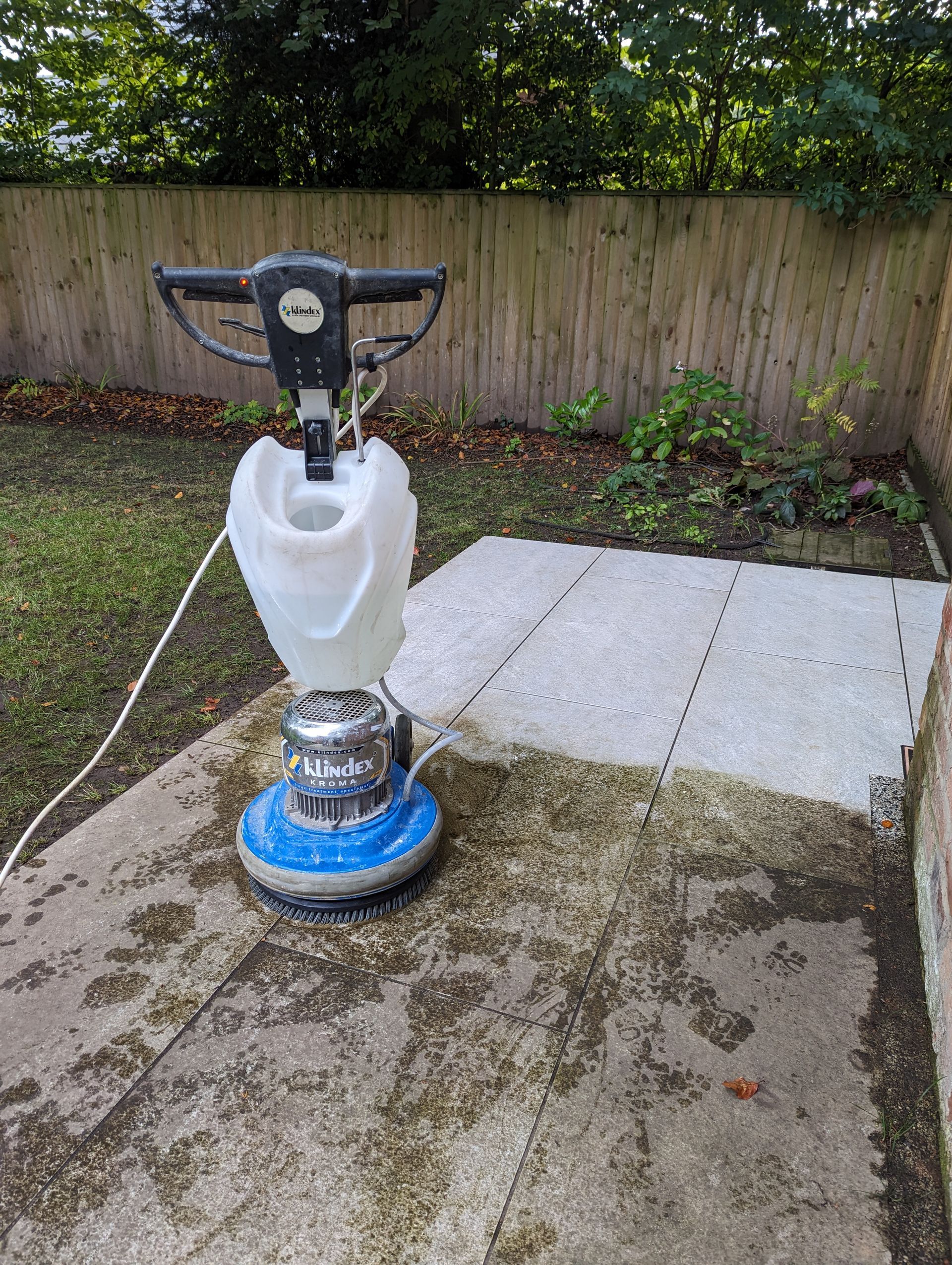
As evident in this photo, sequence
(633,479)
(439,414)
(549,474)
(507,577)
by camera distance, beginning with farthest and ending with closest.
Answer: (439,414), (549,474), (633,479), (507,577)

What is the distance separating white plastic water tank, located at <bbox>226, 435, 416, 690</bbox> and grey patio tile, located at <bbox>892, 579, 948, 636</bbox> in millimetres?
3049

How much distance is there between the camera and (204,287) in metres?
1.81

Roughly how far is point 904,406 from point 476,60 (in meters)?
4.75

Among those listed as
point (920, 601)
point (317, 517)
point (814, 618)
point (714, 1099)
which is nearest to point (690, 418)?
point (920, 601)

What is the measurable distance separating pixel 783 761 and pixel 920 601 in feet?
6.45

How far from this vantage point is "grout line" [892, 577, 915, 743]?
3045 millimetres

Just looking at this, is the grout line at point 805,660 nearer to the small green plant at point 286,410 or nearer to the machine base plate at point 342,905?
the machine base plate at point 342,905

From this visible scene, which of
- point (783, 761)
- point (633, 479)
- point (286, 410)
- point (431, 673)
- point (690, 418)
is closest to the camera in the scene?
point (783, 761)

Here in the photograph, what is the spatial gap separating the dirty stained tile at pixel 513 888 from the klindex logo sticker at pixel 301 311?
4.65 ft

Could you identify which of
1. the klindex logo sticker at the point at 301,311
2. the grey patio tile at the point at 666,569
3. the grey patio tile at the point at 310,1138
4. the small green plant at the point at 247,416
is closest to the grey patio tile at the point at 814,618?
the grey patio tile at the point at 666,569

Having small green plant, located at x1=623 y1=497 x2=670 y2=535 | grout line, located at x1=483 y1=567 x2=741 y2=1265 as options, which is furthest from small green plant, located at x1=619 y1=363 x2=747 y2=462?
grout line, located at x1=483 y1=567 x2=741 y2=1265

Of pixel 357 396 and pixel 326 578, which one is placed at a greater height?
pixel 357 396

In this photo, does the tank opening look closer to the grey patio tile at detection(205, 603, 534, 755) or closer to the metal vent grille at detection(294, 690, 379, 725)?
the metal vent grille at detection(294, 690, 379, 725)

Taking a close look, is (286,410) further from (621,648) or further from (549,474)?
(621,648)
